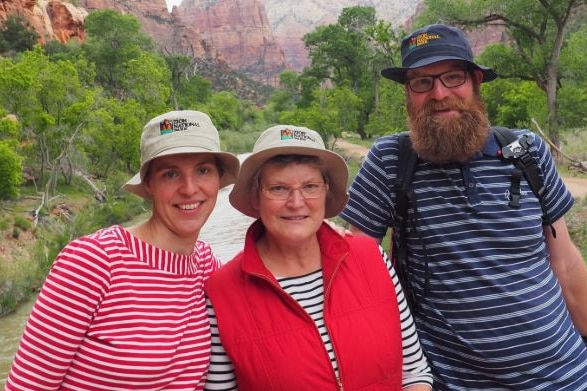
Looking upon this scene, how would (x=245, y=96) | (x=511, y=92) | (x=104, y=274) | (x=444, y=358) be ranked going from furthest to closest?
(x=245, y=96) → (x=511, y=92) → (x=444, y=358) → (x=104, y=274)

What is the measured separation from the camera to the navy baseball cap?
215cm

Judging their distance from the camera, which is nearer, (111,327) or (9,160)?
(111,327)

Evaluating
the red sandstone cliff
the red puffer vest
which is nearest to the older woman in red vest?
the red puffer vest

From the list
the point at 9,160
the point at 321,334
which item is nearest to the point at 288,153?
the point at 321,334

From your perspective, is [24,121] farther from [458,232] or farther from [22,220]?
[458,232]

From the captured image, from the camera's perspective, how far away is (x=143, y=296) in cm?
179

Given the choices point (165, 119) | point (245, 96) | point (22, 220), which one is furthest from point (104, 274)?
point (245, 96)

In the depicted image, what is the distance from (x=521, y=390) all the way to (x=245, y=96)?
303ft

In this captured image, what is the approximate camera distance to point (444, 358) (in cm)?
214

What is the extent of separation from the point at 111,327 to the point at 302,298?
0.65m

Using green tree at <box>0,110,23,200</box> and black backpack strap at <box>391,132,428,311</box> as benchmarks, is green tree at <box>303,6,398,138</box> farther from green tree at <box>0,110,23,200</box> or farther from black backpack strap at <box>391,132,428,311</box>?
black backpack strap at <box>391,132,428,311</box>

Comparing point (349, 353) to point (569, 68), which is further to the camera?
point (569, 68)

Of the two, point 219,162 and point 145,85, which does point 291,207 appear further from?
point 145,85

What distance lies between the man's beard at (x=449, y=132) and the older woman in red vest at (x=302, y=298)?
36 centimetres
